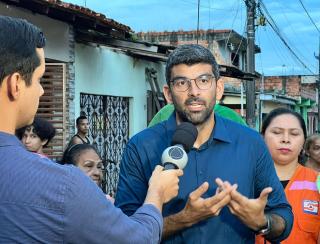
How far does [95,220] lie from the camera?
151 cm

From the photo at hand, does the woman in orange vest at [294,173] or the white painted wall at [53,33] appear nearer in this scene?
the woman in orange vest at [294,173]

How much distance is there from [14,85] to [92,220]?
47cm

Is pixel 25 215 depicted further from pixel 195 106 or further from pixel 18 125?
pixel 195 106

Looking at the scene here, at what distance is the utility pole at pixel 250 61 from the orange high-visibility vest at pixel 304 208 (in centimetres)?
1113

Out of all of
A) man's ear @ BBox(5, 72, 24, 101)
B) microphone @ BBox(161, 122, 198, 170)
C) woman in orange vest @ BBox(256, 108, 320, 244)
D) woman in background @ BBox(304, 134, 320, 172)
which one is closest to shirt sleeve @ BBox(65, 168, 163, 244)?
man's ear @ BBox(5, 72, 24, 101)

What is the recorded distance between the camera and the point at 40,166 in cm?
150

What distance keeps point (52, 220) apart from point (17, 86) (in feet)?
1.38

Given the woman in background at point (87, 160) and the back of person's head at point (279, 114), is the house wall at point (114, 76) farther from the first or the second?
the back of person's head at point (279, 114)

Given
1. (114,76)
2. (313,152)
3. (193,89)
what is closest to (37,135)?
(193,89)

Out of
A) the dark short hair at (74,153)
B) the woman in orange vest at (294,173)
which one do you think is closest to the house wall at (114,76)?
the dark short hair at (74,153)

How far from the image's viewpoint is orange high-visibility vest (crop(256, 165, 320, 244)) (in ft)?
10.1

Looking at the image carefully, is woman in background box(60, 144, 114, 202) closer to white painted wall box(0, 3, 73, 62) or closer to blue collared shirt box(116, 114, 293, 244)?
blue collared shirt box(116, 114, 293, 244)

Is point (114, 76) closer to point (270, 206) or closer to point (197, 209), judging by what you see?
point (270, 206)

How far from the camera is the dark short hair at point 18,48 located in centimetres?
151
